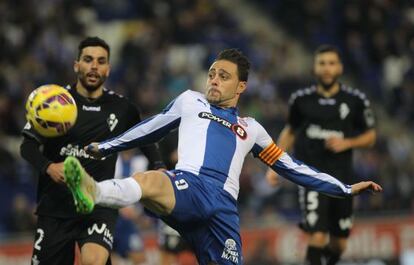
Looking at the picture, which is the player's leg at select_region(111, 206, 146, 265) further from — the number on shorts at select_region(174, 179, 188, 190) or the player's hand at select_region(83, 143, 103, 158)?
the number on shorts at select_region(174, 179, 188, 190)

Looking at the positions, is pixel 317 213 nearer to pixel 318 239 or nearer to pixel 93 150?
pixel 318 239

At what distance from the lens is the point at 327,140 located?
34.2ft

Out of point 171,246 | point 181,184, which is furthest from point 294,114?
point 181,184

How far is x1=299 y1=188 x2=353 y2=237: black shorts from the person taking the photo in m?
10.4

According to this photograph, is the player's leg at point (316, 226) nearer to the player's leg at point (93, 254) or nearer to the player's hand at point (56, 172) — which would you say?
the player's leg at point (93, 254)

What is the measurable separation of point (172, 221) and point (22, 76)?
10.6 metres

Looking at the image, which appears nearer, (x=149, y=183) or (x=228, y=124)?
(x=149, y=183)

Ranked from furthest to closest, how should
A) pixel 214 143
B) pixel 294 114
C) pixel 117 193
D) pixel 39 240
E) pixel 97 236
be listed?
pixel 294 114 → pixel 39 240 → pixel 97 236 → pixel 214 143 → pixel 117 193

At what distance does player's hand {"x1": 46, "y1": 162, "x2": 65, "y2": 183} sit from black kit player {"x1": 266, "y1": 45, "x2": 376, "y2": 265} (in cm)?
372

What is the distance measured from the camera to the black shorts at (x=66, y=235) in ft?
26.5

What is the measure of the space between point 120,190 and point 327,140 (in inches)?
175

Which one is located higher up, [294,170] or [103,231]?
[294,170]

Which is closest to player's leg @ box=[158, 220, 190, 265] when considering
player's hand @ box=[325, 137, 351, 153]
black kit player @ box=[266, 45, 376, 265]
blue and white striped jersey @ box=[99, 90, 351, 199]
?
black kit player @ box=[266, 45, 376, 265]

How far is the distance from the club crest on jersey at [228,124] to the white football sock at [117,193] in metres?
1.16
